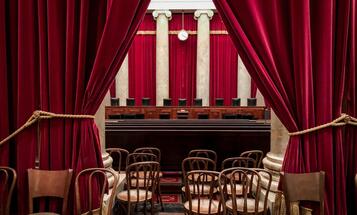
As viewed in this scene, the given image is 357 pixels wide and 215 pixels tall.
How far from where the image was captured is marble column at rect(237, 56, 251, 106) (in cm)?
1163

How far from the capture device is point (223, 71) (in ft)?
39.9

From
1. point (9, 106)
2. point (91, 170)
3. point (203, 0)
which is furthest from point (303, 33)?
point (203, 0)

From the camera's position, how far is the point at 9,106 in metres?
2.78

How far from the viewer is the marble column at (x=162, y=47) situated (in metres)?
11.4

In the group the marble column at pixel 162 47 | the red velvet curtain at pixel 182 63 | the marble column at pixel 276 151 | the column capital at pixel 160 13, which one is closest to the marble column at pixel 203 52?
the red velvet curtain at pixel 182 63

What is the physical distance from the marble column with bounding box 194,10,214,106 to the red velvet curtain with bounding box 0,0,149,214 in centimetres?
892

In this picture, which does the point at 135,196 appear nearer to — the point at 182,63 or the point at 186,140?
the point at 186,140

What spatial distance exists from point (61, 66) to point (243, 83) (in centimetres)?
→ 948

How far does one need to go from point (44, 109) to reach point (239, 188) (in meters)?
2.12

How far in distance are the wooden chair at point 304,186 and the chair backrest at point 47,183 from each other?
1.54 meters

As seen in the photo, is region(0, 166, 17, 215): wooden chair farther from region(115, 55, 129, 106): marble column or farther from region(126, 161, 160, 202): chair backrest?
region(115, 55, 129, 106): marble column

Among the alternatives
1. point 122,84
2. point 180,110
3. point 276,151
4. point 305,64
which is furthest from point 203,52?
point 305,64

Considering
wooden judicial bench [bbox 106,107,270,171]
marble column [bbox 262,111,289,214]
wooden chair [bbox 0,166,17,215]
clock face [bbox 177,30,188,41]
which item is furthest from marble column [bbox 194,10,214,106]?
wooden chair [bbox 0,166,17,215]

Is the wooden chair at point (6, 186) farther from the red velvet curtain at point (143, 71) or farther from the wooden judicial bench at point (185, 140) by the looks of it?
the red velvet curtain at point (143, 71)
